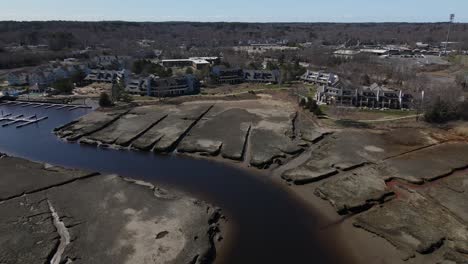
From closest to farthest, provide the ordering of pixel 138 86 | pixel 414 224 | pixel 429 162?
pixel 414 224 < pixel 429 162 < pixel 138 86

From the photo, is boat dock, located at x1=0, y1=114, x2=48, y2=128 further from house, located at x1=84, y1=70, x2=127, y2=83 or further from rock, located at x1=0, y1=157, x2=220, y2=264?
house, located at x1=84, y1=70, x2=127, y2=83

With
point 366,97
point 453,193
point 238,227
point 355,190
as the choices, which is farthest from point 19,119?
point 453,193

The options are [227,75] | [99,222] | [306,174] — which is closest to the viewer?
[99,222]

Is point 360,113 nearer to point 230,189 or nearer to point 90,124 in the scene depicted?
point 230,189

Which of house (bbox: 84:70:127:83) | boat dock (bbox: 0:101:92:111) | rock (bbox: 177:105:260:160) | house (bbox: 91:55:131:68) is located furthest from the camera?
house (bbox: 91:55:131:68)

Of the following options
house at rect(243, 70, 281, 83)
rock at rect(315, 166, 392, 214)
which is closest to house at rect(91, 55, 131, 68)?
house at rect(243, 70, 281, 83)

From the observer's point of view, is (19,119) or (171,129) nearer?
(171,129)

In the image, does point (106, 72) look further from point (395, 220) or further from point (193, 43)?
point (193, 43)

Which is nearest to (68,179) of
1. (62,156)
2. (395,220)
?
(62,156)
